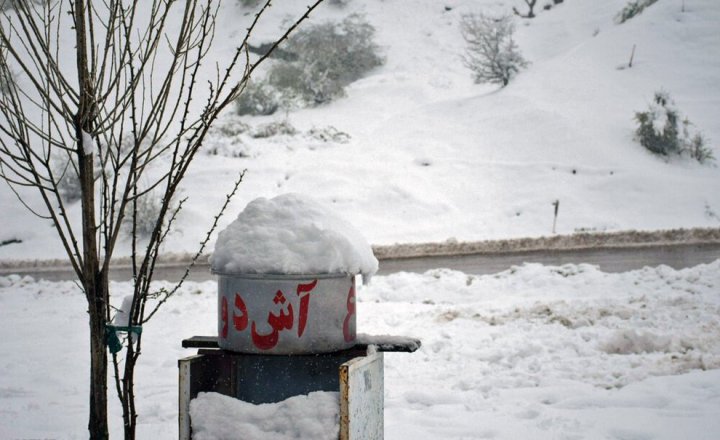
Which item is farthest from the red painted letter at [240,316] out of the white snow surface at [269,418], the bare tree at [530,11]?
the bare tree at [530,11]

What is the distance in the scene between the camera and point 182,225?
16.4m

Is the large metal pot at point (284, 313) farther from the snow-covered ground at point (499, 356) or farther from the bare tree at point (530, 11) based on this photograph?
the bare tree at point (530, 11)

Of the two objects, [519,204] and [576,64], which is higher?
[576,64]

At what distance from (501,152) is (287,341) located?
18.2m

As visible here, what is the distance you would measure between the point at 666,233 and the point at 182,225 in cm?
1119

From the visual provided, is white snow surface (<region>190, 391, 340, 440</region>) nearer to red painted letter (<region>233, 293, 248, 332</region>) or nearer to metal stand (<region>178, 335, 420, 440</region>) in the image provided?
metal stand (<region>178, 335, 420, 440</region>)

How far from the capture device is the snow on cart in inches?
91.5

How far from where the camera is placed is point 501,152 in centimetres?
1986

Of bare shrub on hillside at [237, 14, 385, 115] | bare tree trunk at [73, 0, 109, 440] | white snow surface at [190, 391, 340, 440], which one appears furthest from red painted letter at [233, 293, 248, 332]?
bare shrub on hillside at [237, 14, 385, 115]

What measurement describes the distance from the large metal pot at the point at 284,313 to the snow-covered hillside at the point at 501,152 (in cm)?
1244

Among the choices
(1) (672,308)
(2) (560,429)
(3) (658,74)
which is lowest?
(2) (560,429)

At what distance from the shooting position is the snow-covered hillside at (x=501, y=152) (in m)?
16.2

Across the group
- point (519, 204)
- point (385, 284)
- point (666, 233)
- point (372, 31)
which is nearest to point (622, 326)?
point (385, 284)

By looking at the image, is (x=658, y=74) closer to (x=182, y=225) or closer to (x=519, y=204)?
(x=519, y=204)
